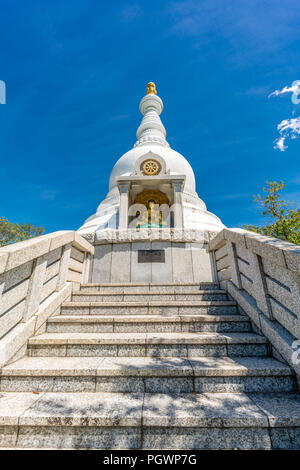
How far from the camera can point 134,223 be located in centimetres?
1334

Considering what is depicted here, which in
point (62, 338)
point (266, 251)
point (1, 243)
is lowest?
point (62, 338)

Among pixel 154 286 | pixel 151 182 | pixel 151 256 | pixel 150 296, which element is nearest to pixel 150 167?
pixel 151 182

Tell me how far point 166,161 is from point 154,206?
7.39m

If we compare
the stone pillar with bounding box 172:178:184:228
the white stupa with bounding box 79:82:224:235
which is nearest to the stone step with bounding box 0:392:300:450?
the white stupa with bounding box 79:82:224:235

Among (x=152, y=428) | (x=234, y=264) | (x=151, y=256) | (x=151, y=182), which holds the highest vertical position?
(x=151, y=182)

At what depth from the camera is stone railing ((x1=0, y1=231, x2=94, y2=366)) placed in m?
2.89

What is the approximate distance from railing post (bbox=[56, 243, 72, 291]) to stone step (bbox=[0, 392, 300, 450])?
2.60 meters

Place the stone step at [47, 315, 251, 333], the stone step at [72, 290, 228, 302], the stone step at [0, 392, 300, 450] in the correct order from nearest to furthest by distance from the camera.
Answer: the stone step at [0, 392, 300, 450]
the stone step at [47, 315, 251, 333]
the stone step at [72, 290, 228, 302]

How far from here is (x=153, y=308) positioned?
426 centimetres

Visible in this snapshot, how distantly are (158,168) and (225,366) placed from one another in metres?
11.8

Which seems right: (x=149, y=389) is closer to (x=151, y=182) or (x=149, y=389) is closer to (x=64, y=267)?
(x=64, y=267)

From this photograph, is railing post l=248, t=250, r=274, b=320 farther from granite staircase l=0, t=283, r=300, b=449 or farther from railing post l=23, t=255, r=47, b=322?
railing post l=23, t=255, r=47, b=322
